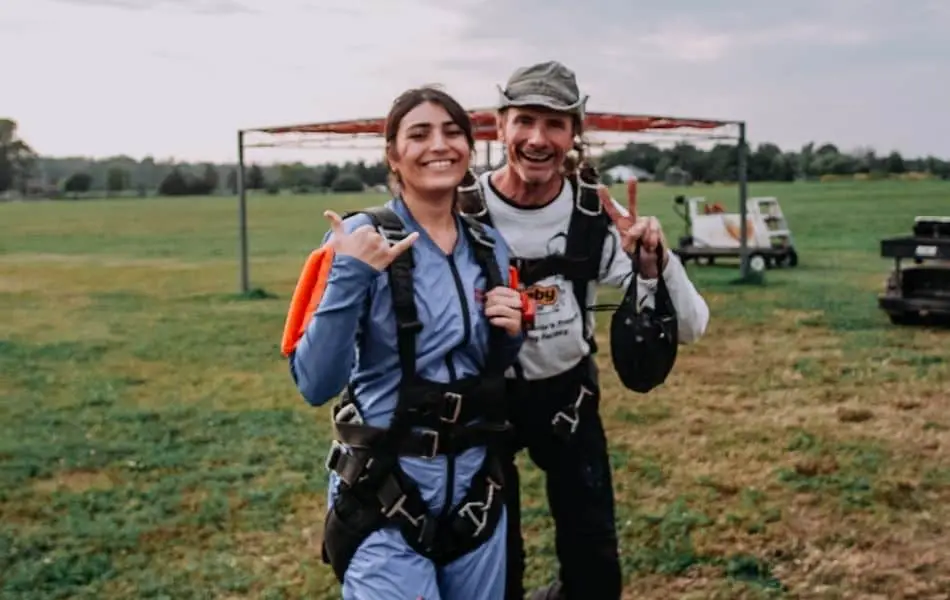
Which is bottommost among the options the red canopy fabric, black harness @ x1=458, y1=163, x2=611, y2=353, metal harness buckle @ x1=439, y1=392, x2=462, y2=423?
metal harness buckle @ x1=439, y1=392, x2=462, y2=423

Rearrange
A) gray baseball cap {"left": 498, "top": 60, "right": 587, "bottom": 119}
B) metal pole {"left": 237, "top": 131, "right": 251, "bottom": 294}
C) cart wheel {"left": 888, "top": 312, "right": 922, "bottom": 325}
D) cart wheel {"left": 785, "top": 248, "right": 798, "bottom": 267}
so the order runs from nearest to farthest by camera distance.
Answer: gray baseball cap {"left": 498, "top": 60, "right": 587, "bottom": 119} → cart wheel {"left": 888, "top": 312, "right": 922, "bottom": 325} → metal pole {"left": 237, "top": 131, "right": 251, "bottom": 294} → cart wheel {"left": 785, "top": 248, "right": 798, "bottom": 267}

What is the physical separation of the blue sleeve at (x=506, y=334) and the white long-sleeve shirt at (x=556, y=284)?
34 centimetres

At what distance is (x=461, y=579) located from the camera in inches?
117

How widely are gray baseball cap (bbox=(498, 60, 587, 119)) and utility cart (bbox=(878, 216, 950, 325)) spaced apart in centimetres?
1079

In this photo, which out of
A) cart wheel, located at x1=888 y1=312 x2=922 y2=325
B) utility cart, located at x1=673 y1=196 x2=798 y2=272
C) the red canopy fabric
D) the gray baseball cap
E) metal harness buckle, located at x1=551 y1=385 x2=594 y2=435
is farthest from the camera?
utility cart, located at x1=673 y1=196 x2=798 y2=272

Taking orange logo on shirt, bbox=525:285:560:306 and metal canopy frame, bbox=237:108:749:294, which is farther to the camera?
metal canopy frame, bbox=237:108:749:294

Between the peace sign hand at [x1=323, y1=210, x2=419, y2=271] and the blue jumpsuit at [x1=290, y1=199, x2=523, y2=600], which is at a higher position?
the peace sign hand at [x1=323, y1=210, x2=419, y2=271]

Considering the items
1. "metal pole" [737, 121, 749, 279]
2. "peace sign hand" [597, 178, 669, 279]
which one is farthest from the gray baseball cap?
"metal pole" [737, 121, 749, 279]

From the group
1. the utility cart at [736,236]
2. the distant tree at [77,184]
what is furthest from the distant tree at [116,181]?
the utility cart at [736,236]

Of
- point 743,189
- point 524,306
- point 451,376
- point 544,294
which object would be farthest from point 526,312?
point 743,189

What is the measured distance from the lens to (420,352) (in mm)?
2848

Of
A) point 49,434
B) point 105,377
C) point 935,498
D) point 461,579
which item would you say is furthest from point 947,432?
point 105,377

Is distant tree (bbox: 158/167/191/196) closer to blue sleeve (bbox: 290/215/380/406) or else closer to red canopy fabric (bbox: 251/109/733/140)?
red canopy fabric (bbox: 251/109/733/140)

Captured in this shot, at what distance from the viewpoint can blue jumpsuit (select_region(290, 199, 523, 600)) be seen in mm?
2678
